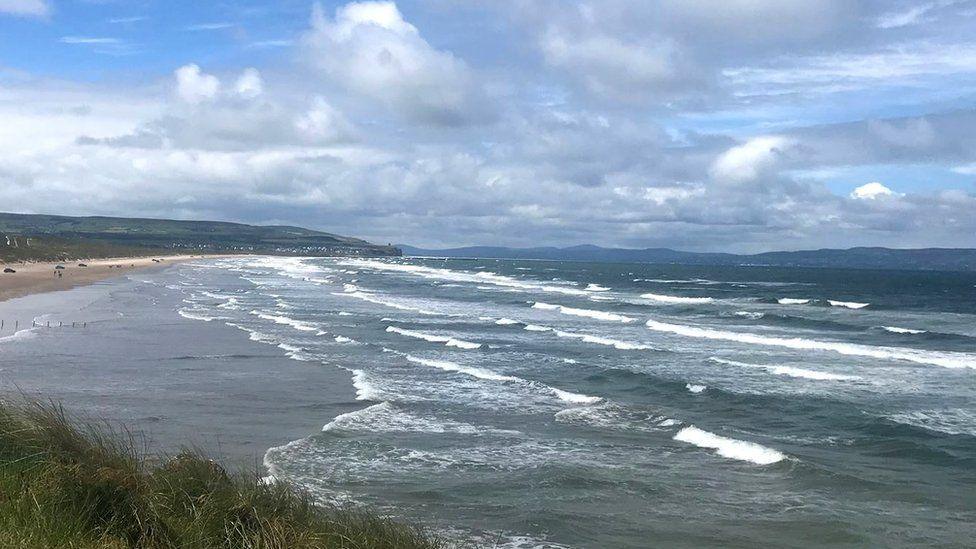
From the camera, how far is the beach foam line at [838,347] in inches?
1188

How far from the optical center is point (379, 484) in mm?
13000

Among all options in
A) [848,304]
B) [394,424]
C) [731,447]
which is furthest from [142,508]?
[848,304]

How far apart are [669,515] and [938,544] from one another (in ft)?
11.1

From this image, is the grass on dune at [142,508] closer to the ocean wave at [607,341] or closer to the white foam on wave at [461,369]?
the white foam on wave at [461,369]

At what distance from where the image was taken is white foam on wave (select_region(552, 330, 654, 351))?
32125 mm

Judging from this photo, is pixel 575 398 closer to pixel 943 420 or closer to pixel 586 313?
pixel 943 420

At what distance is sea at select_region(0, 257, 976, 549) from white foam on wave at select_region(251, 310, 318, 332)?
23cm

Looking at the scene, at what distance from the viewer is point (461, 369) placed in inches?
1015

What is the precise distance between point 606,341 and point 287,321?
48.9 feet

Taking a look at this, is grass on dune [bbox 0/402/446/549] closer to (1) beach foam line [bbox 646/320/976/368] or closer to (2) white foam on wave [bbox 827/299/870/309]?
(1) beach foam line [bbox 646/320/976/368]

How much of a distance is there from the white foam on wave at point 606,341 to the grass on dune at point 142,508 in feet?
79.5

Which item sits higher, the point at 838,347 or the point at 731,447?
the point at 838,347

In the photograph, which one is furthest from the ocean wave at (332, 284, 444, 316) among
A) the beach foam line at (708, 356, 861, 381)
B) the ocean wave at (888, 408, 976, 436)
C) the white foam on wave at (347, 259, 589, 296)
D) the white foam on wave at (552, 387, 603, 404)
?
the ocean wave at (888, 408, 976, 436)

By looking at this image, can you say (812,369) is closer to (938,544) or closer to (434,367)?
(434,367)
